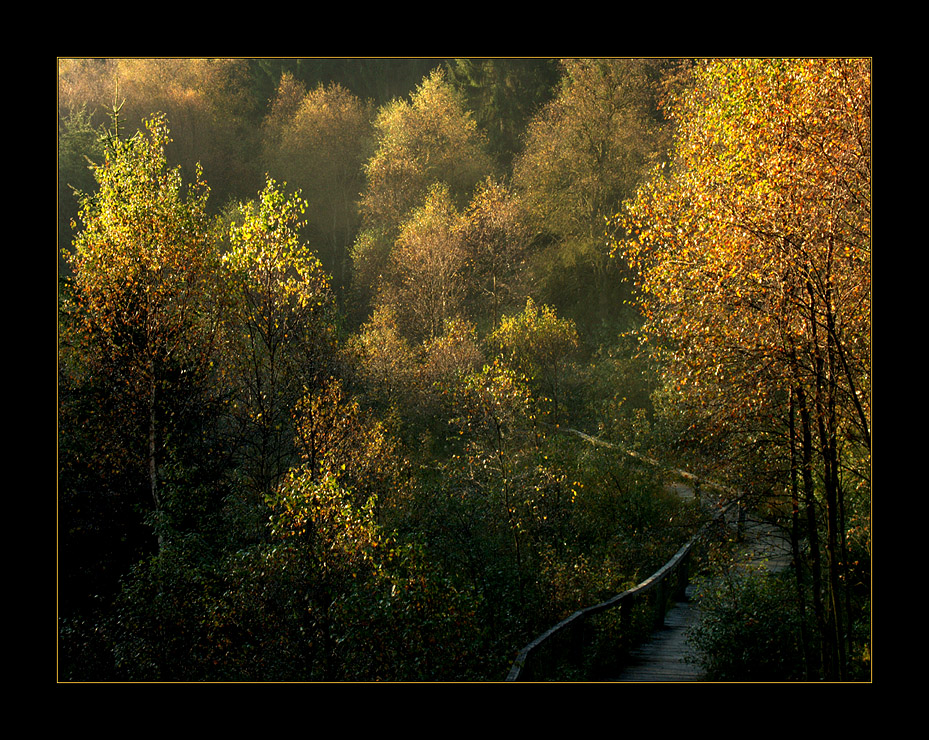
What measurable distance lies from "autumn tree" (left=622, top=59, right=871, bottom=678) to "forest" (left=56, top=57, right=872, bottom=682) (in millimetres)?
24

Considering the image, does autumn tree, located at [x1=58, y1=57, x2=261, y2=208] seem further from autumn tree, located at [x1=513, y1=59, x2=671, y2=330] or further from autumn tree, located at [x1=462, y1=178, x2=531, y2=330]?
autumn tree, located at [x1=513, y1=59, x2=671, y2=330]

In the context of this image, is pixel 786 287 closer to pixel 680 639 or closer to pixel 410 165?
pixel 680 639

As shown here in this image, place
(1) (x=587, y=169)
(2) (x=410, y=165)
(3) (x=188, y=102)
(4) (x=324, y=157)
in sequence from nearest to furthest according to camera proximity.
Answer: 1. (3) (x=188, y=102)
2. (4) (x=324, y=157)
3. (1) (x=587, y=169)
4. (2) (x=410, y=165)

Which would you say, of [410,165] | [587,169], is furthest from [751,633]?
[410,165]

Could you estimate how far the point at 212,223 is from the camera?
639 cm

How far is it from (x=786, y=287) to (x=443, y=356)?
374 cm

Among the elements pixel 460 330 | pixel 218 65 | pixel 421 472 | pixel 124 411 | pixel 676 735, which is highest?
pixel 218 65

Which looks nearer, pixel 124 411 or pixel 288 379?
pixel 124 411

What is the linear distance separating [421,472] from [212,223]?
343 centimetres

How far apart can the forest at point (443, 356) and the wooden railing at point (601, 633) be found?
31cm

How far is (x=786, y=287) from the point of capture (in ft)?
13.6
